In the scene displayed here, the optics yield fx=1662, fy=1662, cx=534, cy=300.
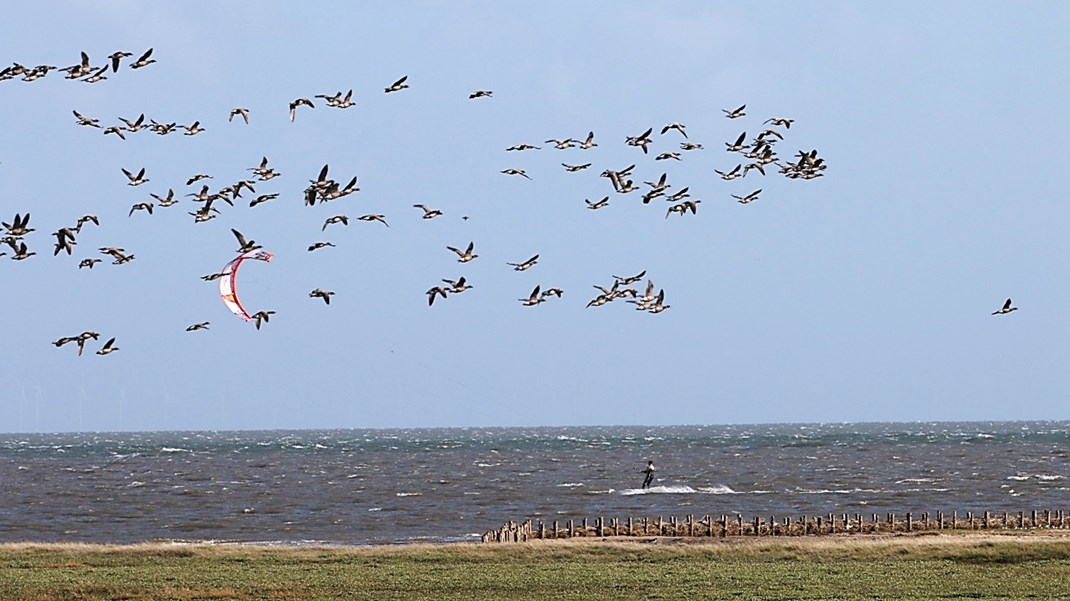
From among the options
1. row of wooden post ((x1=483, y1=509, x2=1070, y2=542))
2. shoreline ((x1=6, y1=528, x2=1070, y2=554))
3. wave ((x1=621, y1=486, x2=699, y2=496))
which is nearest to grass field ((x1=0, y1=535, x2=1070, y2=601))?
shoreline ((x1=6, y1=528, x2=1070, y2=554))

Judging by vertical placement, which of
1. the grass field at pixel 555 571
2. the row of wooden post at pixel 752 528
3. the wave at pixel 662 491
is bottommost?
the grass field at pixel 555 571

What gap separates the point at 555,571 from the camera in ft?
124

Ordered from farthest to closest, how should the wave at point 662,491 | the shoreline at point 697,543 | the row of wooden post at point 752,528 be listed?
1. the wave at point 662,491
2. the row of wooden post at point 752,528
3. the shoreline at point 697,543

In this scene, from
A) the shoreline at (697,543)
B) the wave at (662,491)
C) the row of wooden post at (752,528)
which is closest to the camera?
the shoreline at (697,543)

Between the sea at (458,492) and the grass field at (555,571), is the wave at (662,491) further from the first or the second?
the grass field at (555,571)

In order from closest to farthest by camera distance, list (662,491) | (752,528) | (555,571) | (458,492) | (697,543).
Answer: (555,571), (697,543), (752,528), (662,491), (458,492)

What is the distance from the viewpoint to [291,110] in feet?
128

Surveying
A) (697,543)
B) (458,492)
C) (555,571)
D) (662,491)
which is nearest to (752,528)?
(697,543)

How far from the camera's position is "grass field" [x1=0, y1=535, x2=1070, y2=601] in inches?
1282

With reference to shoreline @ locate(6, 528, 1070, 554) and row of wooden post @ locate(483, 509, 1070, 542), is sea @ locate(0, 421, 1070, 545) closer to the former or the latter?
row of wooden post @ locate(483, 509, 1070, 542)

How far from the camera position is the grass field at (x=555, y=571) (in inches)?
1282

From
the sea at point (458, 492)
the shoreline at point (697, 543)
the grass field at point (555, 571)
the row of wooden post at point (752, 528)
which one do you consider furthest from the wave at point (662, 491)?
the grass field at point (555, 571)

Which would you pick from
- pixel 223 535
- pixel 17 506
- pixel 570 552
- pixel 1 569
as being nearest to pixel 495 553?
pixel 570 552

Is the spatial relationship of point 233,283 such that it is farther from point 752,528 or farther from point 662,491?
point 662,491
